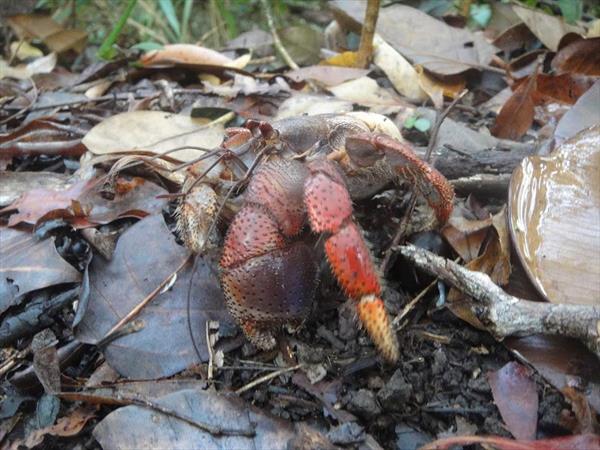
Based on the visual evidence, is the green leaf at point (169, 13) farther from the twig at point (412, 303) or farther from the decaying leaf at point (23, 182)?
the twig at point (412, 303)

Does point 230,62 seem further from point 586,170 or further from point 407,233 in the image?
point 586,170

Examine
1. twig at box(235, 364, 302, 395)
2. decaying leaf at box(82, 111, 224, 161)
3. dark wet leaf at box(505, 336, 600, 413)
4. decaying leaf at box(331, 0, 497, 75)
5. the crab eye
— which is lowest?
twig at box(235, 364, 302, 395)

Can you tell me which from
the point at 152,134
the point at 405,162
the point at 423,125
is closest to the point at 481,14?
the point at 423,125

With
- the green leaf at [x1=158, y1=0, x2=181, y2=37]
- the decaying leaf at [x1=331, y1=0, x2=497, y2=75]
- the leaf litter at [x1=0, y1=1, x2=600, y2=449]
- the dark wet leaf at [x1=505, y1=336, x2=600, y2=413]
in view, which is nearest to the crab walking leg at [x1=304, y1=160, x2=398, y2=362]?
Result: the leaf litter at [x1=0, y1=1, x2=600, y2=449]

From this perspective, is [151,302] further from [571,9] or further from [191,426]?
[571,9]

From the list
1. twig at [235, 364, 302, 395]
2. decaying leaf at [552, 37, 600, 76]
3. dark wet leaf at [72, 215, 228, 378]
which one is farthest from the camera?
decaying leaf at [552, 37, 600, 76]

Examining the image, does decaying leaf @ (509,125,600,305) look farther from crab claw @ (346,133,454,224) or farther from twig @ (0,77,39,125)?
twig @ (0,77,39,125)
